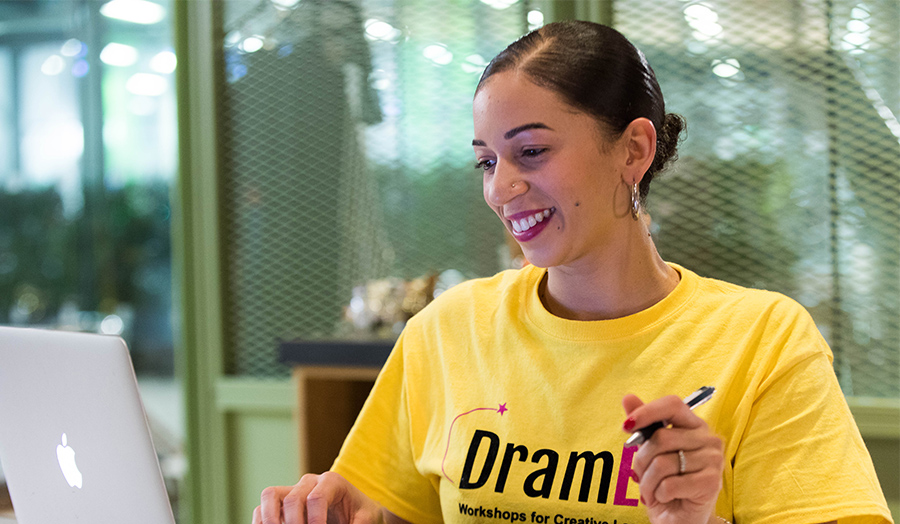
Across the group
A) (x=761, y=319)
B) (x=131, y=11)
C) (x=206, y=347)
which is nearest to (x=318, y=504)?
(x=761, y=319)

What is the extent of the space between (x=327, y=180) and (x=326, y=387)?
2.15 feet

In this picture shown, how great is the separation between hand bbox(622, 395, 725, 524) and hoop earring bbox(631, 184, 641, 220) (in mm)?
411

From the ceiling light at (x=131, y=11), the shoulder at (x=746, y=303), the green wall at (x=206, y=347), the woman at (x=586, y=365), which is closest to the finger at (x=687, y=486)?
the woman at (x=586, y=365)

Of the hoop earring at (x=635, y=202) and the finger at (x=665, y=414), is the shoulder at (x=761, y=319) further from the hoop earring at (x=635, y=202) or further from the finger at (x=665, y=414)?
the finger at (x=665, y=414)

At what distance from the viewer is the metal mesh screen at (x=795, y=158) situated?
71.7 inches

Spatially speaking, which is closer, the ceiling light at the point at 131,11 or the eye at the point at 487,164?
the eye at the point at 487,164

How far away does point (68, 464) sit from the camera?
938mm

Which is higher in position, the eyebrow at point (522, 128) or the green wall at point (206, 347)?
the eyebrow at point (522, 128)

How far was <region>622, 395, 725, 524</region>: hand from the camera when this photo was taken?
73 centimetres

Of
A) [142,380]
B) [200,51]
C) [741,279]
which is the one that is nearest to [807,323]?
[741,279]

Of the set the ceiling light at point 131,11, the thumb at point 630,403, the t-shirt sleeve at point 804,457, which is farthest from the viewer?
the ceiling light at point 131,11

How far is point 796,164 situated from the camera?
74.9 inches

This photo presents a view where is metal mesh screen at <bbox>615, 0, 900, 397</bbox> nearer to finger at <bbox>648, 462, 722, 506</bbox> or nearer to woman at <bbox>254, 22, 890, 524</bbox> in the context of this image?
woman at <bbox>254, 22, 890, 524</bbox>

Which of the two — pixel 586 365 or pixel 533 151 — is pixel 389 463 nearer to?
pixel 586 365
